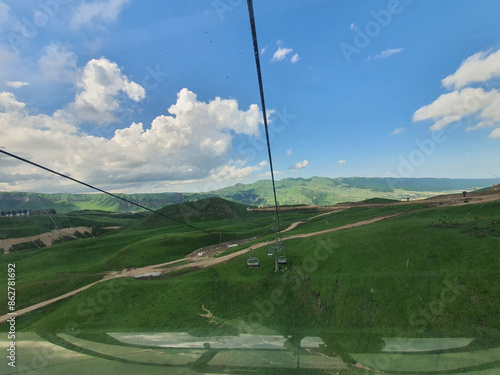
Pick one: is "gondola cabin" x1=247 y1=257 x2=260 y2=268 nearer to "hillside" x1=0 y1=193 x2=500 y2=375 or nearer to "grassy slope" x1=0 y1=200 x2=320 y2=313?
"hillside" x1=0 y1=193 x2=500 y2=375

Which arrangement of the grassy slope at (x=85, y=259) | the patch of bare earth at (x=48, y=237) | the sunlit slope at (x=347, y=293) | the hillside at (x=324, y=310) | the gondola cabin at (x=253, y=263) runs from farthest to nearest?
the patch of bare earth at (x=48, y=237), the grassy slope at (x=85, y=259), the gondola cabin at (x=253, y=263), the sunlit slope at (x=347, y=293), the hillside at (x=324, y=310)

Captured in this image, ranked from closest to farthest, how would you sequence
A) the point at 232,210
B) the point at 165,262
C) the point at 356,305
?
the point at 356,305
the point at 165,262
the point at 232,210

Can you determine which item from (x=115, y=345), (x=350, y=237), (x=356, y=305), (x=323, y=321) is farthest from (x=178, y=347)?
(x=350, y=237)

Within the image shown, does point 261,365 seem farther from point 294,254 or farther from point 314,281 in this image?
point 294,254

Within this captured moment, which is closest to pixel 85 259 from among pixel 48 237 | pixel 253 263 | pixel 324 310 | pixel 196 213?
pixel 253 263

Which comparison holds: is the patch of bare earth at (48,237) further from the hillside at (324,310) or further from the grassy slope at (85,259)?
the hillside at (324,310)

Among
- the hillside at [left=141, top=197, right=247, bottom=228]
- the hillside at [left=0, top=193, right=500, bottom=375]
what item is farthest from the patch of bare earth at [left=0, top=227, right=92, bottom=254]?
the hillside at [left=0, top=193, right=500, bottom=375]

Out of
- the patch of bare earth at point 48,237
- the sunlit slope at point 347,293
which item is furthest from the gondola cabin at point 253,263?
the patch of bare earth at point 48,237

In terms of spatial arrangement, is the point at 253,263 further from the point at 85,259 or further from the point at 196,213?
the point at 196,213

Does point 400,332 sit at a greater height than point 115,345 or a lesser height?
greater
